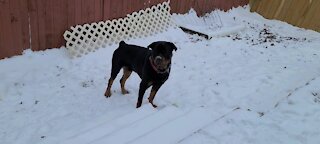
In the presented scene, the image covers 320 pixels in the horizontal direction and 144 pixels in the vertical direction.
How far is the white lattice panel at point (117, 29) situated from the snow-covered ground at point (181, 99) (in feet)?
0.59

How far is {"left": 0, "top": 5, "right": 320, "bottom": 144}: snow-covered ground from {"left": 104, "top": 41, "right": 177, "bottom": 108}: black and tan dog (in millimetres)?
315

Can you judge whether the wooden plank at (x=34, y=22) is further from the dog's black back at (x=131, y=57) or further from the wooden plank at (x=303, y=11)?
the wooden plank at (x=303, y=11)

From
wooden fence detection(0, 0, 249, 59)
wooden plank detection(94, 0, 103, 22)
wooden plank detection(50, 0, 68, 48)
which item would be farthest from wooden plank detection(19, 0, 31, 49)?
wooden plank detection(94, 0, 103, 22)

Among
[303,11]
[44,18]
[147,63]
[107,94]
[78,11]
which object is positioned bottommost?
[107,94]

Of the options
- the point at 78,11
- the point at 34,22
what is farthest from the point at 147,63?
the point at 78,11

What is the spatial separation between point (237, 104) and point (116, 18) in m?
3.53

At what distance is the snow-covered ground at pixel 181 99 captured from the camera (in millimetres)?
4125

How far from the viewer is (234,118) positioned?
4555mm

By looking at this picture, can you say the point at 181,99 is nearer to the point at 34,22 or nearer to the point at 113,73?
the point at 113,73

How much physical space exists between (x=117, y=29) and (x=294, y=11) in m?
5.84

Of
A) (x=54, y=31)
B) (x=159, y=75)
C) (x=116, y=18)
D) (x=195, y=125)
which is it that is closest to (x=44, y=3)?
(x=54, y=31)

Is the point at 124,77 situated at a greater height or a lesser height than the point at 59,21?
lesser

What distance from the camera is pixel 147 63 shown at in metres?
4.70

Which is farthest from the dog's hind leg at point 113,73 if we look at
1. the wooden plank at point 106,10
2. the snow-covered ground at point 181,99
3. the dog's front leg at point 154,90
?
the wooden plank at point 106,10
